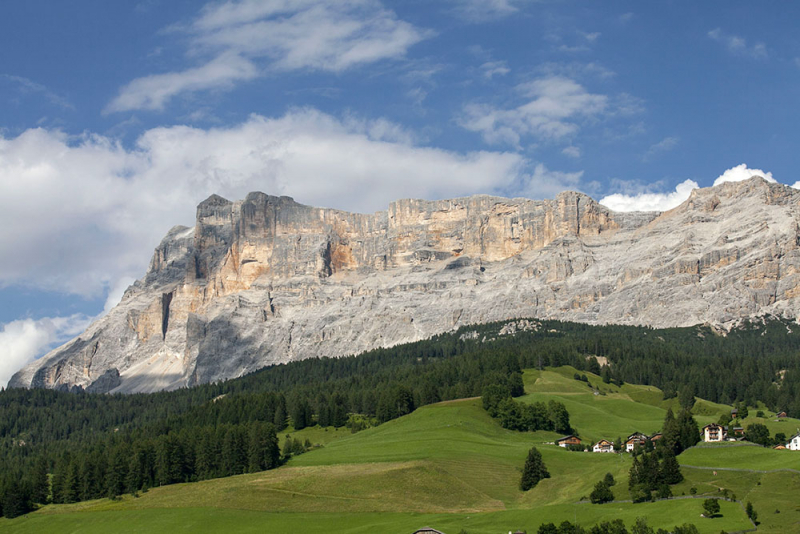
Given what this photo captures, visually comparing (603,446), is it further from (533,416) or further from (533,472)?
(533,472)

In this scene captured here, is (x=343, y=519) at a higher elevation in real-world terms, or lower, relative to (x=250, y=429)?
lower

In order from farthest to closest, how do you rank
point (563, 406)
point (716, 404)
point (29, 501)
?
point (716, 404), point (563, 406), point (29, 501)

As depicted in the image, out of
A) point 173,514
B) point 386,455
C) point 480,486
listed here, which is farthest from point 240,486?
point 480,486

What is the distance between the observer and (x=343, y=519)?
4449 inches

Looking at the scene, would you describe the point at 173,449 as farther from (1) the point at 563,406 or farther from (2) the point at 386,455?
(1) the point at 563,406

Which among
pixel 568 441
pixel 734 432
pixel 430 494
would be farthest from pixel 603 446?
pixel 430 494

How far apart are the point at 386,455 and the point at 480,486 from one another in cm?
2122

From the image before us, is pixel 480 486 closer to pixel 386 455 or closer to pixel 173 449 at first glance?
pixel 386 455

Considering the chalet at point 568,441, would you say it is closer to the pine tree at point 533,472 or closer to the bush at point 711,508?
the pine tree at point 533,472

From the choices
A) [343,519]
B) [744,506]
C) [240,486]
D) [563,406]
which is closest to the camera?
[744,506]

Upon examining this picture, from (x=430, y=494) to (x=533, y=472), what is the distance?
48.7 feet

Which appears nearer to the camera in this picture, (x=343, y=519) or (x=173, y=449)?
(x=343, y=519)

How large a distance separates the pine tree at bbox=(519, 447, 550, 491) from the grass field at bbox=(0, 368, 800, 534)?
Answer: 5.83 ft

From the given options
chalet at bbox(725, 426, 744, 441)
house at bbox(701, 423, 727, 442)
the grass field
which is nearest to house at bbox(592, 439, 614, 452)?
the grass field
